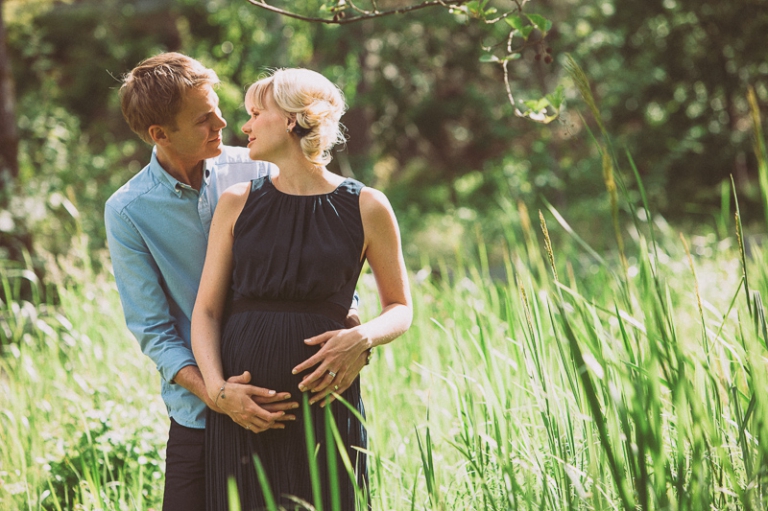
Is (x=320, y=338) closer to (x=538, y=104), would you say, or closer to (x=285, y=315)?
(x=285, y=315)

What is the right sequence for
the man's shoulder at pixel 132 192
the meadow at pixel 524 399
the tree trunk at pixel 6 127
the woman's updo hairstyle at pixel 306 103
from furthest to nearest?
the tree trunk at pixel 6 127, the man's shoulder at pixel 132 192, the woman's updo hairstyle at pixel 306 103, the meadow at pixel 524 399

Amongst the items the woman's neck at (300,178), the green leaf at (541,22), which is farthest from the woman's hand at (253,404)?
the green leaf at (541,22)

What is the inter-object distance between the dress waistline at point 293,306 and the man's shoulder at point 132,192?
50 centimetres

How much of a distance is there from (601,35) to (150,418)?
699 centimetres

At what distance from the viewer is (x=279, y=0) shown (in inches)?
337

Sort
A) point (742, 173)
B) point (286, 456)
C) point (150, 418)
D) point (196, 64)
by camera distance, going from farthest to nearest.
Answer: point (742, 173), point (150, 418), point (196, 64), point (286, 456)

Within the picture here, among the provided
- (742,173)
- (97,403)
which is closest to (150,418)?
(97,403)

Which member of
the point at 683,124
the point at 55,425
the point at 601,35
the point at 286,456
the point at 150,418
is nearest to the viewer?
the point at 286,456

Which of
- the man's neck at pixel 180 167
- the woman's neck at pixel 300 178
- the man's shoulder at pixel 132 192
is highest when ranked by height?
the man's neck at pixel 180 167

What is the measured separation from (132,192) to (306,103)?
2.10ft

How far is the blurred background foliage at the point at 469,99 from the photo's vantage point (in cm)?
857

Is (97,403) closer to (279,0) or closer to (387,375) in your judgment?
(387,375)

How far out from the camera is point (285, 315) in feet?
6.12

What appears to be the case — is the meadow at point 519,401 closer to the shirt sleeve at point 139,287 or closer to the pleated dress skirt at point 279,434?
the pleated dress skirt at point 279,434
